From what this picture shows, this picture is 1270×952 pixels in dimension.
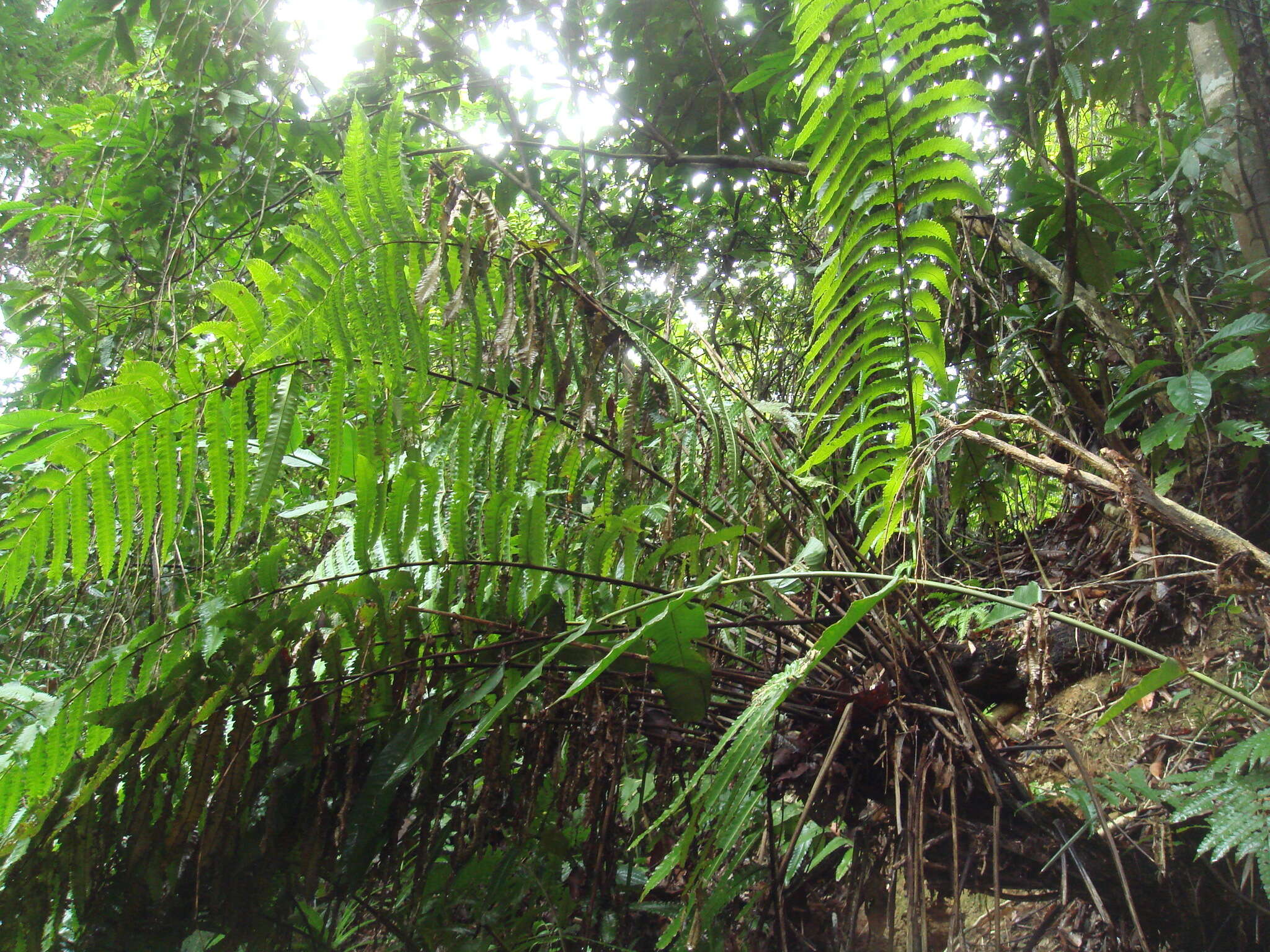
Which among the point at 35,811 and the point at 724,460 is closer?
the point at 35,811

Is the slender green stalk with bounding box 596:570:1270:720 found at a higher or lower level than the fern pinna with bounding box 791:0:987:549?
lower

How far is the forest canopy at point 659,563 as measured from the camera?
0.86 metres

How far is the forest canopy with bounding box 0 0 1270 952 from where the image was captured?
856 millimetres

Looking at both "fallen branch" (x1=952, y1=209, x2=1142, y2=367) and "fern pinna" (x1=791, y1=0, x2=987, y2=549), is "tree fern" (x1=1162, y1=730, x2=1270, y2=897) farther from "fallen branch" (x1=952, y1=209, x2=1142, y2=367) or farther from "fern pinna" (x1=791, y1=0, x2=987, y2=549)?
"fallen branch" (x1=952, y1=209, x2=1142, y2=367)

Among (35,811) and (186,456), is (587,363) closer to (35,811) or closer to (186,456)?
(186,456)

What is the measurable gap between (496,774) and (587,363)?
59 cm

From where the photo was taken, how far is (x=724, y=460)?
1363mm

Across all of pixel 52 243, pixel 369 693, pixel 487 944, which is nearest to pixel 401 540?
pixel 369 693

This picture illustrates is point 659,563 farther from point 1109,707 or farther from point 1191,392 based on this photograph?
point 1191,392

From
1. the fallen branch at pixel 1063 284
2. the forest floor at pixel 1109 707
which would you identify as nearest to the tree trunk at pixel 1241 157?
the fallen branch at pixel 1063 284

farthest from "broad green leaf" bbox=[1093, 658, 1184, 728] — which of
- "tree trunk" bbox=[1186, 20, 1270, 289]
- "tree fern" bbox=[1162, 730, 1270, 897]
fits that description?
"tree trunk" bbox=[1186, 20, 1270, 289]

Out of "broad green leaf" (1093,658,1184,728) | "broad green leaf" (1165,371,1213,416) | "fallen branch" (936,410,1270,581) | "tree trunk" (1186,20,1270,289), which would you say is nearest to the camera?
"broad green leaf" (1093,658,1184,728)

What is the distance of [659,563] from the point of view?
4.04ft

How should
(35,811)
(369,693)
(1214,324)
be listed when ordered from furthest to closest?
(1214,324) → (369,693) → (35,811)
